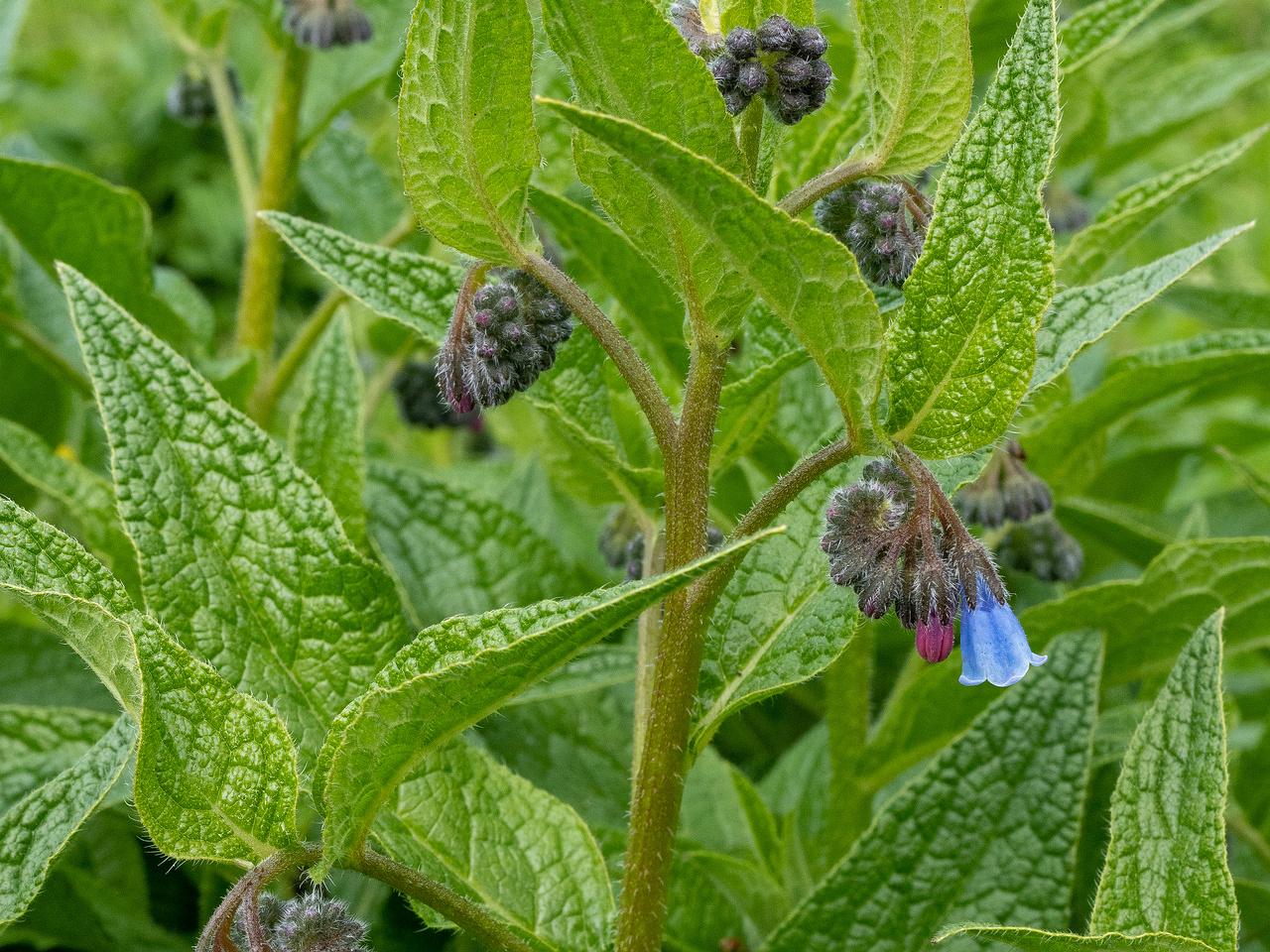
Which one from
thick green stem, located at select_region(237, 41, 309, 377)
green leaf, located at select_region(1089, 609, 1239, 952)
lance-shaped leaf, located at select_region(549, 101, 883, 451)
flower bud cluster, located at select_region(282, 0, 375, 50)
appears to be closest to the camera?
lance-shaped leaf, located at select_region(549, 101, 883, 451)

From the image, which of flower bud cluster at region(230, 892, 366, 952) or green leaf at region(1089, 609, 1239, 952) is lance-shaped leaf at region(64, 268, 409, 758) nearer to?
flower bud cluster at region(230, 892, 366, 952)

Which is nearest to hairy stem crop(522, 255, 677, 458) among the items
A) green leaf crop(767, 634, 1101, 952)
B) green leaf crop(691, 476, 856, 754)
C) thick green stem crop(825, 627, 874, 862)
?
green leaf crop(691, 476, 856, 754)

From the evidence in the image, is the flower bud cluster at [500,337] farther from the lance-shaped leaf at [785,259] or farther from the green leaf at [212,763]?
the green leaf at [212,763]

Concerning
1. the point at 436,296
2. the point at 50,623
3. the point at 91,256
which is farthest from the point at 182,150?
the point at 50,623

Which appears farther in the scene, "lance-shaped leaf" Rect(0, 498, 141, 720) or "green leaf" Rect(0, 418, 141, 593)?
"green leaf" Rect(0, 418, 141, 593)

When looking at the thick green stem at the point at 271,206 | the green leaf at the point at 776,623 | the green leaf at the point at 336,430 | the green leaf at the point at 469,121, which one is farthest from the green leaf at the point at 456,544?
the green leaf at the point at 469,121

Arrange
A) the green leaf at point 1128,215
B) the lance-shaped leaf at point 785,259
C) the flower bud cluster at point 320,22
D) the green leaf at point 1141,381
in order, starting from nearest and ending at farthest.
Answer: the lance-shaped leaf at point 785,259, the green leaf at point 1128,215, the green leaf at point 1141,381, the flower bud cluster at point 320,22

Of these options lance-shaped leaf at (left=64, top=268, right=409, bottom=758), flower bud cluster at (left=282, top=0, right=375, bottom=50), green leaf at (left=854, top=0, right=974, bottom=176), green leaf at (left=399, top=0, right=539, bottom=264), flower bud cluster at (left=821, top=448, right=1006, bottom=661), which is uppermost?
flower bud cluster at (left=282, top=0, right=375, bottom=50)
